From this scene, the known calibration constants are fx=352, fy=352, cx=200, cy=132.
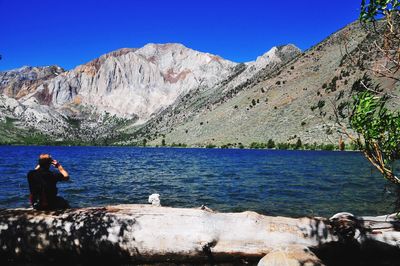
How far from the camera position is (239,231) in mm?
11633

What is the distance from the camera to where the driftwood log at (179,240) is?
11438 millimetres

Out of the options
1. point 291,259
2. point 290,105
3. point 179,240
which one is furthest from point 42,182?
point 290,105

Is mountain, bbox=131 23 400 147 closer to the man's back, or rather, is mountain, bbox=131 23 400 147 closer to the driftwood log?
the driftwood log

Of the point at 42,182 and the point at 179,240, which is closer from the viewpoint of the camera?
the point at 179,240

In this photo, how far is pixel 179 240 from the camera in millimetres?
11453

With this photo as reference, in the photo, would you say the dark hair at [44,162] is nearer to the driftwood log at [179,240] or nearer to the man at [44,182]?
the man at [44,182]

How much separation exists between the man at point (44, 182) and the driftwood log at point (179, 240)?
0.78m

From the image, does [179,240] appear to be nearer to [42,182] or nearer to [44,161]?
[42,182]

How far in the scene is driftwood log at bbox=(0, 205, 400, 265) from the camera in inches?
450

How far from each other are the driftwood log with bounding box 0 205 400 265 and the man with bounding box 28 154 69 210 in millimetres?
775

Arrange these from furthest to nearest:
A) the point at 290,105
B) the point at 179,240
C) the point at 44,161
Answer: the point at 290,105
the point at 44,161
the point at 179,240

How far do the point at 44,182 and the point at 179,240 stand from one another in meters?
5.21

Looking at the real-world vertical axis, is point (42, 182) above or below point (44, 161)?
below

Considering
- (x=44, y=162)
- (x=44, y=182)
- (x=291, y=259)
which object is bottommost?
(x=291, y=259)
